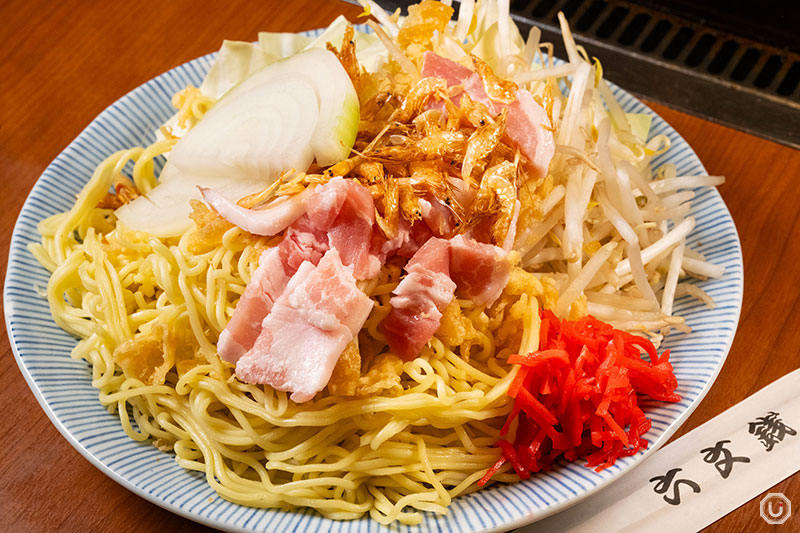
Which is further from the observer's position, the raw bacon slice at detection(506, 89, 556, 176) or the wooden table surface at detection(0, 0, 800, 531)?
the raw bacon slice at detection(506, 89, 556, 176)

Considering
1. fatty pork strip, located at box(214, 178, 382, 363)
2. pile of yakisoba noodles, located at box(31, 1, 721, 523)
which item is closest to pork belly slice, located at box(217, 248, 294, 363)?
fatty pork strip, located at box(214, 178, 382, 363)

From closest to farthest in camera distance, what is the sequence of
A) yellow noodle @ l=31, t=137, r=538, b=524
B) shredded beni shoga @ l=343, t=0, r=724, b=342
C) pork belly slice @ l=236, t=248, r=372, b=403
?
pork belly slice @ l=236, t=248, r=372, b=403 < yellow noodle @ l=31, t=137, r=538, b=524 < shredded beni shoga @ l=343, t=0, r=724, b=342

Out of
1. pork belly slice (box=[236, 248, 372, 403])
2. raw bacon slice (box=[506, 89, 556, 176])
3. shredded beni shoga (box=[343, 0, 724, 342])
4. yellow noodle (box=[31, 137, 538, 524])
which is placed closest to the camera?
pork belly slice (box=[236, 248, 372, 403])

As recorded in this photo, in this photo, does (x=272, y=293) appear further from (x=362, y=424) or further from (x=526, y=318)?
(x=526, y=318)

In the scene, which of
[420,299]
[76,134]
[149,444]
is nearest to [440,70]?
[420,299]

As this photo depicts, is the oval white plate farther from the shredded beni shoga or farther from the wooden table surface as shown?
the wooden table surface

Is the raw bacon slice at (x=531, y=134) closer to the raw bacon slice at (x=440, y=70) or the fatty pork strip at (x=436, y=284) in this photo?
the raw bacon slice at (x=440, y=70)
